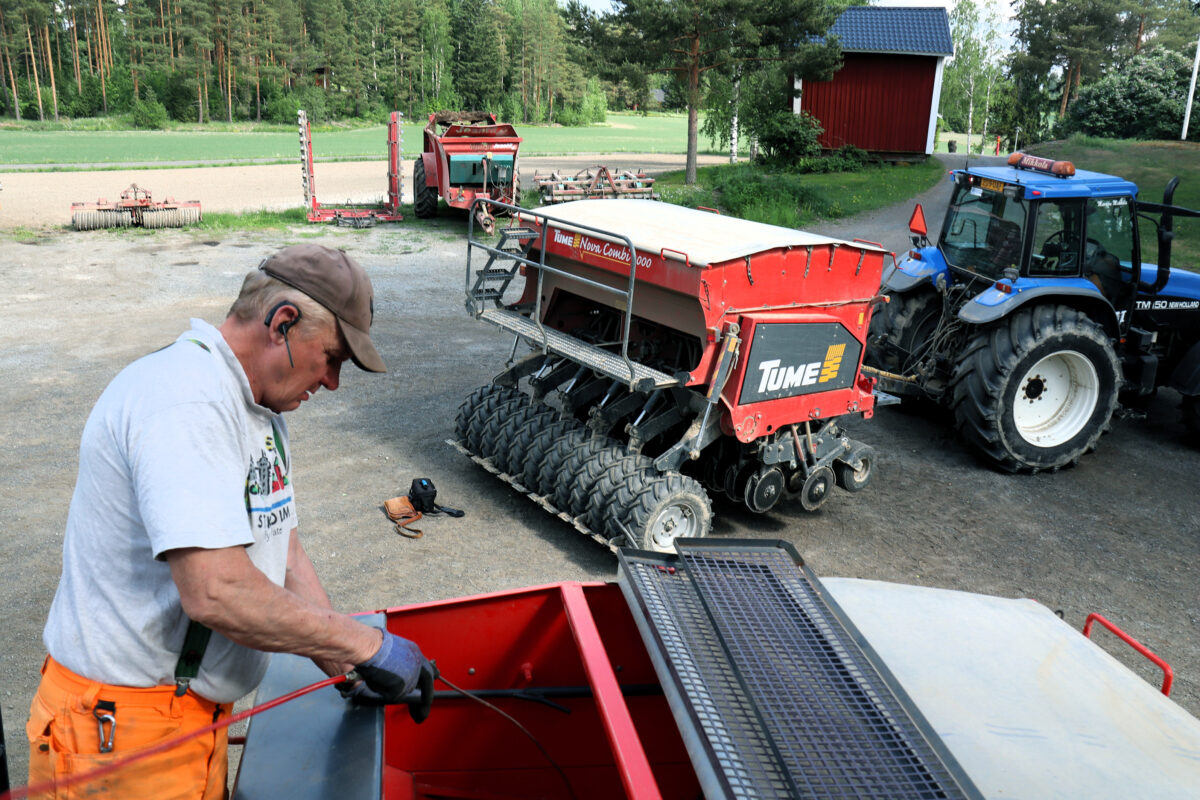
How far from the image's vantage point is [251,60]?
210 feet

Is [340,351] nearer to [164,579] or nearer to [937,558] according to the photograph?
[164,579]

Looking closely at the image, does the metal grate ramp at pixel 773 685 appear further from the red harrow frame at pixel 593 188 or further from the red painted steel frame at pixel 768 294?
the red harrow frame at pixel 593 188

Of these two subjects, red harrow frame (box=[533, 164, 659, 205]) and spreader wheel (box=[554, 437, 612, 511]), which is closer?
spreader wheel (box=[554, 437, 612, 511])

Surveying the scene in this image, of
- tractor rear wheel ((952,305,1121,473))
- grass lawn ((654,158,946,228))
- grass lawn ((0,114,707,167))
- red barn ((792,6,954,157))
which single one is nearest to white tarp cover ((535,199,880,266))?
tractor rear wheel ((952,305,1121,473))

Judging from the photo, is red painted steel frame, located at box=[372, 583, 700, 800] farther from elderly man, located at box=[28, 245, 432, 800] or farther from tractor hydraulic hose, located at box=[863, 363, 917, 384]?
tractor hydraulic hose, located at box=[863, 363, 917, 384]

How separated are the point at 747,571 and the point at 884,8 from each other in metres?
33.9

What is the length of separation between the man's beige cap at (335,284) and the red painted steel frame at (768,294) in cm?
320

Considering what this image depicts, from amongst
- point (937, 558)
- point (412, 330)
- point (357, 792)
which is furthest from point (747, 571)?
Result: point (412, 330)

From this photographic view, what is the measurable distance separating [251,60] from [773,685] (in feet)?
231

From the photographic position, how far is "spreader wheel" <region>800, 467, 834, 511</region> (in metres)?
5.91

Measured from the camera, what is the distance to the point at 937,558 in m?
5.81

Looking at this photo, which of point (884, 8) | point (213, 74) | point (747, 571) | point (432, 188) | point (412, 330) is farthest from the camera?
point (213, 74)

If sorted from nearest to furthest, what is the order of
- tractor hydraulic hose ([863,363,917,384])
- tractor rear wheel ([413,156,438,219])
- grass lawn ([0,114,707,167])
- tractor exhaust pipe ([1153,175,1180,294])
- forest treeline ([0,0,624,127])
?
tractor exhaust pipe ([1153,175,1180,294]), tractor hydraulic hose ([863,363,917,384]), tractor rear wheel ([413,156,438,219]), grass lawn ([0,114,707,167]), forest treeline ([0,0,624,127])

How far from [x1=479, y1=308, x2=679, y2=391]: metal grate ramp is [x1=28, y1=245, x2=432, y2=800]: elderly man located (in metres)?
3.17
